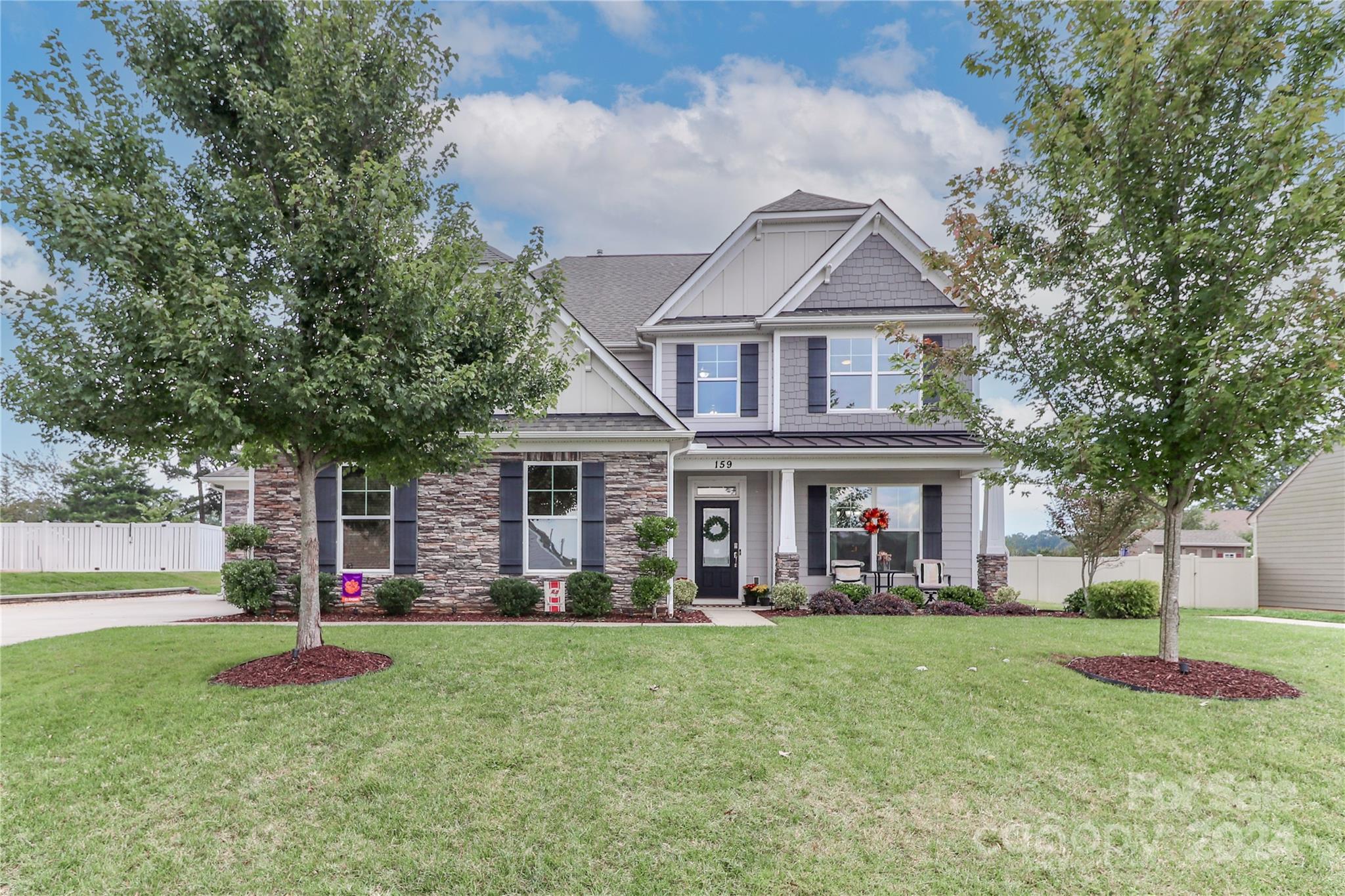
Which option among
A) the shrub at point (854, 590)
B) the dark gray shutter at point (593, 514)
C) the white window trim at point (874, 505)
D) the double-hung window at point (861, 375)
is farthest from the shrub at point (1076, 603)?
the dark gray shutter at point (593, 514)

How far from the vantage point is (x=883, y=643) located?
8.82 m

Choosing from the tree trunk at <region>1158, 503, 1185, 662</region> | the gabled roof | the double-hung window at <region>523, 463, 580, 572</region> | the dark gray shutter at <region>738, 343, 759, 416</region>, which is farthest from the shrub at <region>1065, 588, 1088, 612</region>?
the double-hung window at <region>523, 463, 580, 572</region>

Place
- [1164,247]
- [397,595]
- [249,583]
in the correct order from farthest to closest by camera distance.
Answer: [397,595]
[249,583]
[1164,247]

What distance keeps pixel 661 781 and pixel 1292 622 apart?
15321mm

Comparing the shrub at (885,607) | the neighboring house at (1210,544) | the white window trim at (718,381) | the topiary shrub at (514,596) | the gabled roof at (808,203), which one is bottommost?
the neighboring house at (1210,544)

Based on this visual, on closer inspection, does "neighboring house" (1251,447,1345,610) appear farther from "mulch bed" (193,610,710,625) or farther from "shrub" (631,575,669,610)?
"shrub" (631,575,669,610)

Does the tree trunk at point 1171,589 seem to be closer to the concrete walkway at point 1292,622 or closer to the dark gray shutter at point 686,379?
the concrete walkway at point 1292,622

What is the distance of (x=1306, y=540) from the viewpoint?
18797 millimetres

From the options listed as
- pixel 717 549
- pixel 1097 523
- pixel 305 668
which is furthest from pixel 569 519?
pixel 1097 523

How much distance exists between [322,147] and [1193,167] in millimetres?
9027

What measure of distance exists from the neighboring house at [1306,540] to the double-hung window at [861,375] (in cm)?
1372

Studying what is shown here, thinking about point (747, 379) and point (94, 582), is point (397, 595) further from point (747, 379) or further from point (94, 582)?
point (94, 582)

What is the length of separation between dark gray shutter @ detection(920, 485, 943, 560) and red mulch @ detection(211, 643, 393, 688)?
11048 millimetres

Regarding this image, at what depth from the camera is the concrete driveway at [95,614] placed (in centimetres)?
1058
